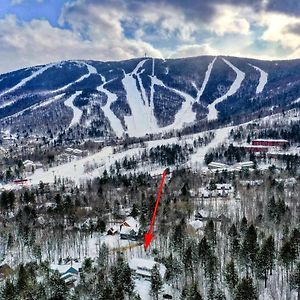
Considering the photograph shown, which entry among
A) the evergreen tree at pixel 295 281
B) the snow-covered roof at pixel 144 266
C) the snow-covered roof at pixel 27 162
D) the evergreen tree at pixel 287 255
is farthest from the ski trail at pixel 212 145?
the evergreen tree at pixel 295 281

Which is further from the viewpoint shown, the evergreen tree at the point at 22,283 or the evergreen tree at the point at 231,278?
the evergreen tree at the point at 22,283

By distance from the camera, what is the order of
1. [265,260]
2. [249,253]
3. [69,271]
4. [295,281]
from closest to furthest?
1. [295,281]
2. [265,260]
3. [249,253]
4. [69,271]

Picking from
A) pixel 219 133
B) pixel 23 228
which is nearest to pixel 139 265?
pixel 23 228

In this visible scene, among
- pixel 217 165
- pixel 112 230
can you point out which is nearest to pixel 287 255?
pixel 112 230

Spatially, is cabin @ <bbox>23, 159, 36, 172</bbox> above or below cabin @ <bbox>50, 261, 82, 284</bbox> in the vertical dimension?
above

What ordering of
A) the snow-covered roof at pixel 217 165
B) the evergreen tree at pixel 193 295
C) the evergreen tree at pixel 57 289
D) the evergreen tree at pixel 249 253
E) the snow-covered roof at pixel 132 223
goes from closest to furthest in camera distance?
1. the evergreen tree at pixel 193 295
2. the evergreen tree at pixel 57 289
3. the evergreen tree at pixel 249 253
4. the snow-covered roof at pixel 132 223
5. the snow-covered roof at pixel 217 165

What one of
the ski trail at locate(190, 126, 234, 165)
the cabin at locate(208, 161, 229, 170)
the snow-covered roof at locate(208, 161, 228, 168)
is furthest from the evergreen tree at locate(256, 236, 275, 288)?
the ski trail at locate(190, 126, 234, 165)

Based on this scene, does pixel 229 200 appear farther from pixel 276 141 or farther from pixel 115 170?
pixel 276 141

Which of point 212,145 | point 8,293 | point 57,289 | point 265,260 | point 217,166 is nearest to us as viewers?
point 8,293

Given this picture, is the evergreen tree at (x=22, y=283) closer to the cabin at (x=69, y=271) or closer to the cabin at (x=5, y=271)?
the cabin at (x=69, y=271)

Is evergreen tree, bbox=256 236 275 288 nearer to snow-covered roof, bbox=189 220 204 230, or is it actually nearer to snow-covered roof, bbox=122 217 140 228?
snow-covered roof, bbox=189 220 204 230

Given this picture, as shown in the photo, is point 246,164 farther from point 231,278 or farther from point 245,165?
point 231,278
